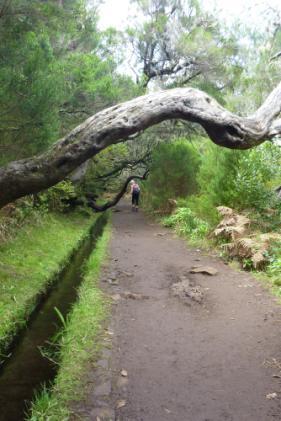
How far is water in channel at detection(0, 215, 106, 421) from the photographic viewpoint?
4.26 meters

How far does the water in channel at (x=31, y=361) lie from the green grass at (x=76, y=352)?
204 millimetres

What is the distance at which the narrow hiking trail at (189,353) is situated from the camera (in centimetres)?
396

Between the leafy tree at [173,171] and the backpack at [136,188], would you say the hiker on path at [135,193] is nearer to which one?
the backpack at [136,188]

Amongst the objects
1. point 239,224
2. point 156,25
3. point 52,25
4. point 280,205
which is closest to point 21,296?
point 52,25

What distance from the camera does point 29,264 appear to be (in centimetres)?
904

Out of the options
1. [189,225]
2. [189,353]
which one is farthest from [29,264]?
[189,225]

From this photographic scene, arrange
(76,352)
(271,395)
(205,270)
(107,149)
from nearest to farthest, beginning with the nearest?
(271,395)
(76,352)
(205,270)
(107,149)

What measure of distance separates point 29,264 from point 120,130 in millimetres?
5580

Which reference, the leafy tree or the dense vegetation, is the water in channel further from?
the leafy tree

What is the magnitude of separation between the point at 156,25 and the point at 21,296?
65.3 feet

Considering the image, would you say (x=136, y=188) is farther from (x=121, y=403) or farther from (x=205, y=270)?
(x=121, y=403)

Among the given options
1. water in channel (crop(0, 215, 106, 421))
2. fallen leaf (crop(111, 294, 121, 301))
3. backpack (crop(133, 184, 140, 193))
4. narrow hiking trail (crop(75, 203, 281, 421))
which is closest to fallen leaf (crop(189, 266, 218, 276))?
narrow hiking trail (crop(75, 203, 281, 421))

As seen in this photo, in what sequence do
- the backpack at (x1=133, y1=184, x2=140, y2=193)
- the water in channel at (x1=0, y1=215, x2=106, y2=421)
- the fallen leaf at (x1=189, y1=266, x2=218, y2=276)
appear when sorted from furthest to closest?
the backpack at (x1=133, y1=184, x2=140, y2=193)
the fallen leaf at (x1=189, y1=266, x2=218, y2=276)
the water in channel at (x1=0, y1=215, x2=106, y2=421)

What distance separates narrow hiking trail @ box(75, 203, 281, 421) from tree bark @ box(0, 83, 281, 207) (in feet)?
7.95
